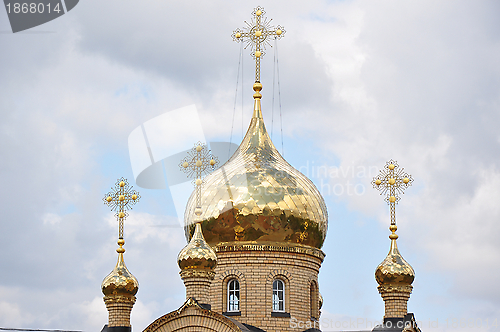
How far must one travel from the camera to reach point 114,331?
26875mm

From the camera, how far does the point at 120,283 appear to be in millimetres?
26984

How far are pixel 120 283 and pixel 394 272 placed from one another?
717 centimetres

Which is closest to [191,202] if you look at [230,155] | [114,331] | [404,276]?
[230,155]

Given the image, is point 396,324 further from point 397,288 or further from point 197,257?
point 197,257

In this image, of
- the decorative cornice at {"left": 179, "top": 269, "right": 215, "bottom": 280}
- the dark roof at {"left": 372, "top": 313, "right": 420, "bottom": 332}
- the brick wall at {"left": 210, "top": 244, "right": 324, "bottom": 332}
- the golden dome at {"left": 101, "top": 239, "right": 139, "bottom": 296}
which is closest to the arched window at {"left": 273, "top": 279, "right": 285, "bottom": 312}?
the brick wall at {"left": 210, "top": 244, "right": 324, "bottom": 332}

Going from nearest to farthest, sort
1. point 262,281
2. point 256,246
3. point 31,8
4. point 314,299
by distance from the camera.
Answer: point 31,8, point 262,281, point 256,246, point 314,299

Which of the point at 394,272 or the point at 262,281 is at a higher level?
the point at 394,272

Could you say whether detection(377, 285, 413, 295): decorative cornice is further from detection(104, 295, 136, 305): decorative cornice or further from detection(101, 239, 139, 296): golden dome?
detection(104, 295, 136, 305): decorative cornice

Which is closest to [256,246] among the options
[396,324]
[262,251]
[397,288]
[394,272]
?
[262,251]

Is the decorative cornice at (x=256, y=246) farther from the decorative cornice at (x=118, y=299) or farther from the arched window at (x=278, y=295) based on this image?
the decorative cornice at (x=118, y=299)

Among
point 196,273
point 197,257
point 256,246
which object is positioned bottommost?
point 196,273

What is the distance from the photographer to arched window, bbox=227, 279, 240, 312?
26156mm

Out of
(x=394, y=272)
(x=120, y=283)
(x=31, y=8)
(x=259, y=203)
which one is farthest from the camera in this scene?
(x=120, y=283)

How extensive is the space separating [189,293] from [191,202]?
14.1 feet
